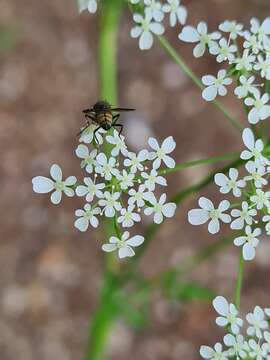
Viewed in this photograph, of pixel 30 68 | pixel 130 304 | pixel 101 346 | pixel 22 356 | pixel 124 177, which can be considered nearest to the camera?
pixel 124 177

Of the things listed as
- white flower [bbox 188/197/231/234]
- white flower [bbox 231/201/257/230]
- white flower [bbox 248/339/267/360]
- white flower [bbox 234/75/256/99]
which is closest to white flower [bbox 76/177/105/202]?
white flower [bbox 188/197/231/234]

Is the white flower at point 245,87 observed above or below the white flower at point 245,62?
below

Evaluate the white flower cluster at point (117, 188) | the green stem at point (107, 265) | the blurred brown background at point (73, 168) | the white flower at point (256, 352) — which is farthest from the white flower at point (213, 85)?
the blurred brown background at point (73, 168)

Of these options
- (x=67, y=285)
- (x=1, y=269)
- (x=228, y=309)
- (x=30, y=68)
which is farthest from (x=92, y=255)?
(x=228, y=309)

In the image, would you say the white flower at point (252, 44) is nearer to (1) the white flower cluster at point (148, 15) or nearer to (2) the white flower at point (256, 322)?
(1) the white flower cluster at point (148, 15)

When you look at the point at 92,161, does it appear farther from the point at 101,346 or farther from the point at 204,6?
the point at 204,6

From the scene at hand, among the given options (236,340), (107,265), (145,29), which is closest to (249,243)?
(236,340)
